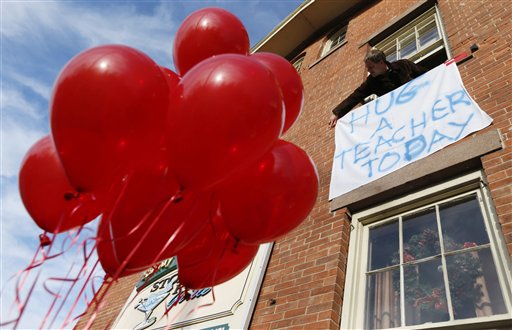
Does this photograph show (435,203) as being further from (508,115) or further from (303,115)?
(303,115)

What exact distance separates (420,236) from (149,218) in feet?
6.90

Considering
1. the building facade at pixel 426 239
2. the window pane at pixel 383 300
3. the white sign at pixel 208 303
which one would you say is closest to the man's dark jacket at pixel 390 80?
the building facade at pixel 426 239

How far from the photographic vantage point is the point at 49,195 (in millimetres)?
1779

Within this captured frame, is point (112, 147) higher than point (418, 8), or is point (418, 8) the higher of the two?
point (418, 8)

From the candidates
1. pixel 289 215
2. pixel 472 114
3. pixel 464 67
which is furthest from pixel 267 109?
pixel 464 67

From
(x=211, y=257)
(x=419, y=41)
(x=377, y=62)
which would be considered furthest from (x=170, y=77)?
(x=419, y=41)

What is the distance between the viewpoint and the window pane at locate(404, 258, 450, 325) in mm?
2428

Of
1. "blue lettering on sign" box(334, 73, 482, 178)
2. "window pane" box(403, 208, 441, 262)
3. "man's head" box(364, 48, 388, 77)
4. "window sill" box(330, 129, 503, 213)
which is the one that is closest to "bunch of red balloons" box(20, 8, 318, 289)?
"window pane" box(403, 208, 441, 262)

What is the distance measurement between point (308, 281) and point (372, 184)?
1.04 m

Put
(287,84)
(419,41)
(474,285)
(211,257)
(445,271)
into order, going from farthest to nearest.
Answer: (419,41) → (445,271) → (474,285) → (287,84) → (211,257)

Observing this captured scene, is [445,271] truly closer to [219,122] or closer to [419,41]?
[219,122]

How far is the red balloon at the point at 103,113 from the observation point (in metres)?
1.50

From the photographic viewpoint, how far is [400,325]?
8.38ft

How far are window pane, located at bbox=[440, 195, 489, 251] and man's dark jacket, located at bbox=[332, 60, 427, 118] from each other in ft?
6.02
